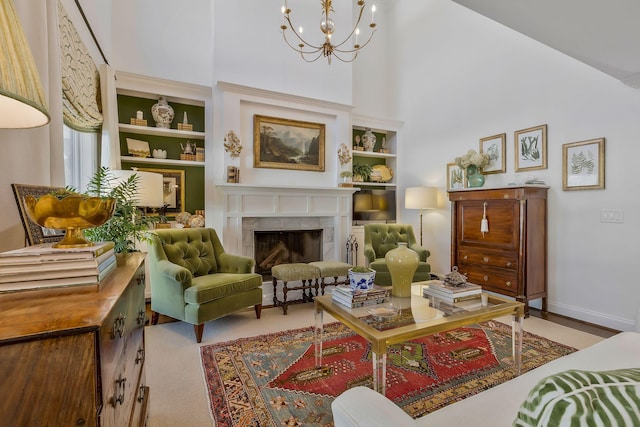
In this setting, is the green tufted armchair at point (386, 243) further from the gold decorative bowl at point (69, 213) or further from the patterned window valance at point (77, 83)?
the patterned window valance at point (77, 83)

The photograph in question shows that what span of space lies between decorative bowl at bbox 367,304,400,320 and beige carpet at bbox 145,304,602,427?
110 cm

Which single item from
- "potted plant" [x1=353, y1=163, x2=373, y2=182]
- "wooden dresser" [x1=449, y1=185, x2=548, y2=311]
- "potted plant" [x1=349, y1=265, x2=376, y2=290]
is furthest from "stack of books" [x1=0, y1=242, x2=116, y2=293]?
"potted plant" [x1=353, y1=163, x2=373, y2=182]

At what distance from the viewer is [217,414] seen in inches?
67.1

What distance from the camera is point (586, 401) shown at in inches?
16.6

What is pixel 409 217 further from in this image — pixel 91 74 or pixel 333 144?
pixel 91 74

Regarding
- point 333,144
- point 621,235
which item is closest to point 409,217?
point 333,144

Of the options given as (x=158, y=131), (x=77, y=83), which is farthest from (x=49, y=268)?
(x=158, y=131)

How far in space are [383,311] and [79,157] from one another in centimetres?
336

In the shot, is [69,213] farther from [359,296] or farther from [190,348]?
[190,348]

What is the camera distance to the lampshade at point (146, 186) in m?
2.88

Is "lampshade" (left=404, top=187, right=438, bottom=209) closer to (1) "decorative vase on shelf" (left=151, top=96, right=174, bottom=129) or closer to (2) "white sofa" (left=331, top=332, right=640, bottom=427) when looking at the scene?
(2) "white sofa" (left=331, top=332, right=640, bottom=427)

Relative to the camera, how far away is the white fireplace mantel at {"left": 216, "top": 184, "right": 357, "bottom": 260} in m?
4.00

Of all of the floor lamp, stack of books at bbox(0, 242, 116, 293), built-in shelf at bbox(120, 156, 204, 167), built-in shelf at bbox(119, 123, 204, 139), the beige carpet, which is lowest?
the beige carpet

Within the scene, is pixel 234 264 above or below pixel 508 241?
below
